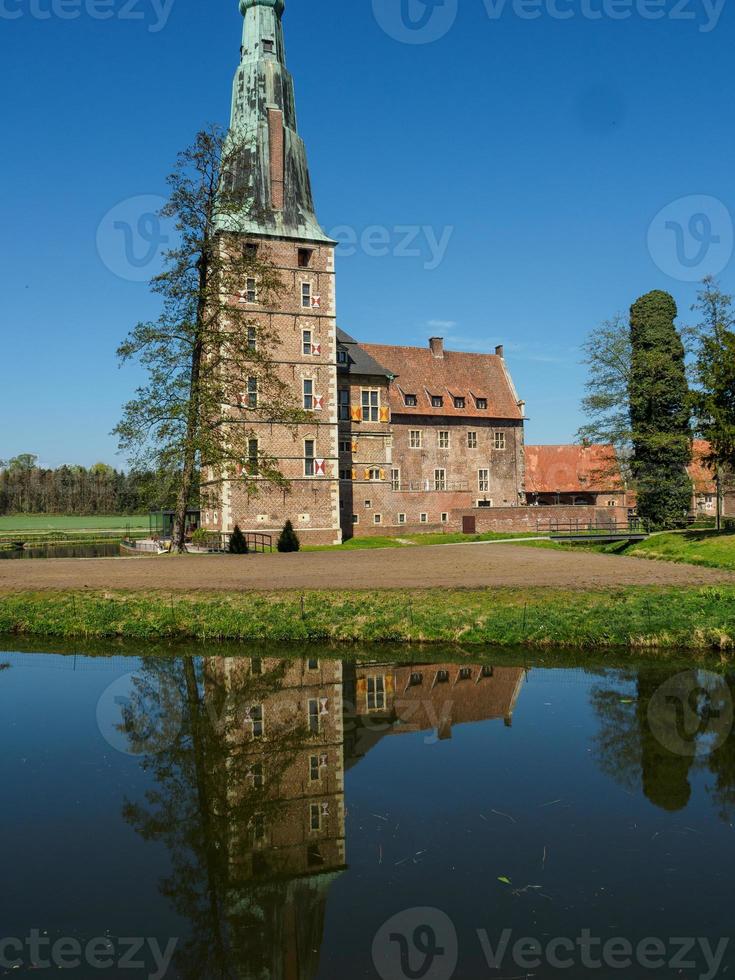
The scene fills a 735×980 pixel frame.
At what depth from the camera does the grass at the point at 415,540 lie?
39.3m

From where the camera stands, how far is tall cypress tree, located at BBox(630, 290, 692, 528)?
1483 inches

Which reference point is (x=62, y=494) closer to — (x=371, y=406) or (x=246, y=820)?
(x=371, y=406)

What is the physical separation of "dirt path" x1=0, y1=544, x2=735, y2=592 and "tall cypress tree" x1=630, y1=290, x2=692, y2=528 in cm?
929

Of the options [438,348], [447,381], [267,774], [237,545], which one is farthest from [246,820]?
[438,348]

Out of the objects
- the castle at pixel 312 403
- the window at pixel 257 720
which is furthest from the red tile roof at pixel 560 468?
the window at pixel 257 720

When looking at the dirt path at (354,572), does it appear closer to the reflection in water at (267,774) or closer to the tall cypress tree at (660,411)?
the reflection in water at (267,774)

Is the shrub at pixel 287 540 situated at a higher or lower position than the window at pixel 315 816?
higher

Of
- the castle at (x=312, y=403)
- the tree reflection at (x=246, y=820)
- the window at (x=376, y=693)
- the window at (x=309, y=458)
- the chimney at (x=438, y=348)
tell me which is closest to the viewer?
the tree reflection at (x=246, y=820)

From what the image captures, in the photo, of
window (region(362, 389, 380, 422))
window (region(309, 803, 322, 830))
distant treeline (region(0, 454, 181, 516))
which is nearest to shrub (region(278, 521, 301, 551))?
window (region(362, 389, 380, 422))

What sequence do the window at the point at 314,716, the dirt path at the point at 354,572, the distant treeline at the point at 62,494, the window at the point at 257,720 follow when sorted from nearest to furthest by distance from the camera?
the window at the point at 257,720 → the window at the point at 314,716 → the dirt path at the point at 354,572 → the distant treeline at the point at 62,494

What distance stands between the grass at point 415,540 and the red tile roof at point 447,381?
968cm

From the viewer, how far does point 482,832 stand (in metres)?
7.71

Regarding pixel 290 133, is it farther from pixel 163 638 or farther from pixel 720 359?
pixel 163 638

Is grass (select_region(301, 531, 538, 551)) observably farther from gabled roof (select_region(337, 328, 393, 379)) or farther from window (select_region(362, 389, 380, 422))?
gabled roof (select_region(337, 328, 393, 379))
